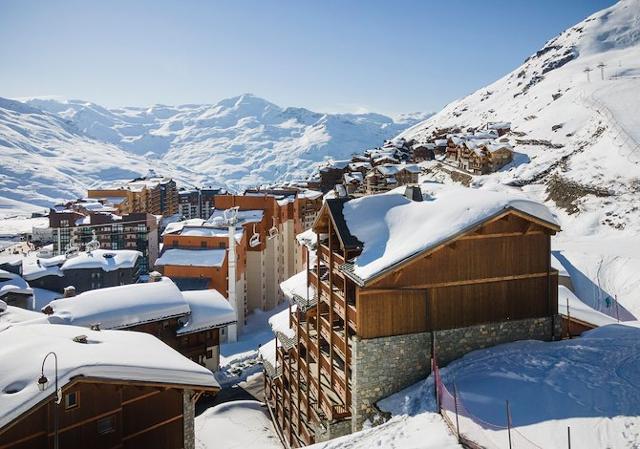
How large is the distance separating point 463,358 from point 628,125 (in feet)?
202

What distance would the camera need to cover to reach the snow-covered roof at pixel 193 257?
4412 cm

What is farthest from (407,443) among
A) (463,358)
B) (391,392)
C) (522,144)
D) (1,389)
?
(522,144)

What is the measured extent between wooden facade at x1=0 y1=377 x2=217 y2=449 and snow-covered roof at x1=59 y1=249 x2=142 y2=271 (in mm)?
38437

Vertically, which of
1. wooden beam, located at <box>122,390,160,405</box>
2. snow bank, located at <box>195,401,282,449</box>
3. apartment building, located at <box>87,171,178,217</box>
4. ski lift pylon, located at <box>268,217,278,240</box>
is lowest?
snow bank, located at <box>195,401,282,449</box>

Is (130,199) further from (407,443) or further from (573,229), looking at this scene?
(407,443)

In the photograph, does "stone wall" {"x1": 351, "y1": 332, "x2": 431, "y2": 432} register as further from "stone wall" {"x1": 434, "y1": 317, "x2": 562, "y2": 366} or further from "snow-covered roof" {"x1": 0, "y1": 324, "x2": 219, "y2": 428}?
"snow-covered roof" {"x1": 0, "y1": 324, "x2": 219, "y2": 428}

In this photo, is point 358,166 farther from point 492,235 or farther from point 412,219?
point 492,235

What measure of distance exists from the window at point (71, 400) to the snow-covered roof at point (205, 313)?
1686cm

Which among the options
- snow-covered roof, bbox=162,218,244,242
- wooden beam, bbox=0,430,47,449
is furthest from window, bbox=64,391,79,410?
snow-covered roof, bbox=162,218,244,242

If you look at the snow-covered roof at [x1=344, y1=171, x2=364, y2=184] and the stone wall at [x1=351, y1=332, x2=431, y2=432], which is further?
the snow-covered roof at [x1=344, y1=171, x2=364, y2=184]

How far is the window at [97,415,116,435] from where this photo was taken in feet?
41.4

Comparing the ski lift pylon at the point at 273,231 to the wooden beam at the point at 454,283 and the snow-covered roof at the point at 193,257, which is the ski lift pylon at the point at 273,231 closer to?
the snow-covered roof at the point at 193,257

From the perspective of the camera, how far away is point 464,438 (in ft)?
34.5

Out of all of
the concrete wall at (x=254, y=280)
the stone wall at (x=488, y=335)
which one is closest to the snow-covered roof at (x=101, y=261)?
the concrete wall at (x=254, y=280)
